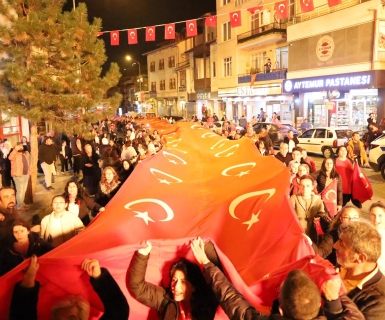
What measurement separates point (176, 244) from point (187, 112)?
4919 cm

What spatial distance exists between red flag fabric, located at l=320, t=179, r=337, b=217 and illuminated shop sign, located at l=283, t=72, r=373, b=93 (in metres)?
16.6

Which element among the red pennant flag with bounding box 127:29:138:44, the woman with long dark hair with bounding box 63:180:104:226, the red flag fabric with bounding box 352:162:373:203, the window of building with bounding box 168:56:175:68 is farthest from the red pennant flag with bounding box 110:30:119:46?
the window of building with bounding box 168:56:175:68

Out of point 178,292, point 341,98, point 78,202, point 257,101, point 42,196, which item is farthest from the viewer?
point 257,101

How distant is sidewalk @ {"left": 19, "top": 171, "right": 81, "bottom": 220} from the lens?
956 centimetres

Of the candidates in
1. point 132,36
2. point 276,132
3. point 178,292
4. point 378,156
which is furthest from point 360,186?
point 132,36

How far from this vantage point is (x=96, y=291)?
304cm

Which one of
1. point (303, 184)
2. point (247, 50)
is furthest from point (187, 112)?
point (303, 184)

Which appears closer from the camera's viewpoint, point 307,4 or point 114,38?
point 307,4

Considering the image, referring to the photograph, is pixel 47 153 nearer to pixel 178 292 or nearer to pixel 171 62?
pixel 178 292

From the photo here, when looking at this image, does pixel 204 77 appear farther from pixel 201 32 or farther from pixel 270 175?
pixel 270 175

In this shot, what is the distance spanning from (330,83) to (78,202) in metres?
21.0

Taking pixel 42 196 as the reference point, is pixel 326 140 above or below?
above

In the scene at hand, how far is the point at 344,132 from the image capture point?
1755 centimetres

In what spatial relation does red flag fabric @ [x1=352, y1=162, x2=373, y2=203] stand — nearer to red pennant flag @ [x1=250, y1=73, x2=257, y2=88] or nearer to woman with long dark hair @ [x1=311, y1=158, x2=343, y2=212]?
woman with long dark hair @ [x1=311, y1=158, x2=343, y2=212]
